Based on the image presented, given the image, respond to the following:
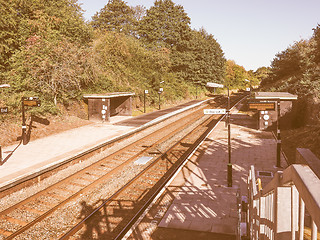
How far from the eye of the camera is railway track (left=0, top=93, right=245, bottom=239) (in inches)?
314

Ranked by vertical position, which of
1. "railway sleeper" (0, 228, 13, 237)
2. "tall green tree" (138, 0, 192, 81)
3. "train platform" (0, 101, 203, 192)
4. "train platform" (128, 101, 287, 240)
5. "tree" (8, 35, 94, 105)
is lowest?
"railway sleeper" (0, 228, 13, 237)

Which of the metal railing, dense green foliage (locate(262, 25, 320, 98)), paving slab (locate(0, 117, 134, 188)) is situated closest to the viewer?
the metal railing

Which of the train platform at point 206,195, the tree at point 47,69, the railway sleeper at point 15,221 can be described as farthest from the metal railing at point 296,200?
the tree at point 47,69

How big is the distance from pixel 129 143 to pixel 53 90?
11.4m

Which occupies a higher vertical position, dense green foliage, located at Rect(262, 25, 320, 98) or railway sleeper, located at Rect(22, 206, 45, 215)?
dense green foliage, located at Rect(262, 25, 320, 98)

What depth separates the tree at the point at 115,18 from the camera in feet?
220

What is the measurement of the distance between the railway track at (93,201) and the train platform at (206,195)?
93cm

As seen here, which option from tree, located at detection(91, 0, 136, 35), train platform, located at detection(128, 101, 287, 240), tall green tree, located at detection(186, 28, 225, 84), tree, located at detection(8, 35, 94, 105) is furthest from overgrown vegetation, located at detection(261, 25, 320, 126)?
tree, located at detection(91, 0, 136, 35)

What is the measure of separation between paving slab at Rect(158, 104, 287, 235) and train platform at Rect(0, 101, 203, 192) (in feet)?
22.4

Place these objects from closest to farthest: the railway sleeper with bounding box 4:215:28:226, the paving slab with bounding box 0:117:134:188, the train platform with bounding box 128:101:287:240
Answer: the train platform with bounding box 128:101:287:240 < the railway sleeper with bounding box 4:215:28:226 < the paving slab with bounding box 0:117:134:188

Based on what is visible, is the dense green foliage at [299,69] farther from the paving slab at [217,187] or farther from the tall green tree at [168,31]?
the tall green tree at [168,31]

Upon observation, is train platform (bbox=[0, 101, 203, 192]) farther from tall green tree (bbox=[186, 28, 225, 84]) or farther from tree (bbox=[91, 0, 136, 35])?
tree (bbox=[91, 0, 136, 35])

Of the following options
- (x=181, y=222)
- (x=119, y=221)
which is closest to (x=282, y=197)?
(x=181, y=222)

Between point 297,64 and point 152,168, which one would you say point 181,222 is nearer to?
point 152,168
